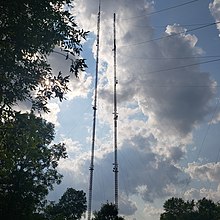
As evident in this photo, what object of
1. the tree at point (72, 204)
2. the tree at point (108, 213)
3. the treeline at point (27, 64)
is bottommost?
the treeline at point (27, 64)

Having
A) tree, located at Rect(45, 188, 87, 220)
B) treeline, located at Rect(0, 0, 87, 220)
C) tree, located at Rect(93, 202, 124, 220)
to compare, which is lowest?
treeline, located at Rect(0, 0, 87, 220)

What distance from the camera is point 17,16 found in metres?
9.80

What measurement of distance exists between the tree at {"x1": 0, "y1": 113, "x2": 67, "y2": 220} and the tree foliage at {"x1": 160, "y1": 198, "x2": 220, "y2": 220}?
89.3m

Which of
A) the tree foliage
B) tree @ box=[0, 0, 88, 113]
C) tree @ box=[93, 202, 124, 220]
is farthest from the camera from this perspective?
the tree foliage

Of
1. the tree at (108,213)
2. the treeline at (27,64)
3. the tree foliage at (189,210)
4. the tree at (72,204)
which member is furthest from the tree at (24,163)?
the tree foliage at (189,210)

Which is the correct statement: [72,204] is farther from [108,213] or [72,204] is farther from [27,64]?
[27,64]

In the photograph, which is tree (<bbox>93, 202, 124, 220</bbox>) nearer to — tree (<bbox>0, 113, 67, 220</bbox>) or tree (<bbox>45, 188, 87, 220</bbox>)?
tree (<bbox>0, 113, 67, 220</bbox>)

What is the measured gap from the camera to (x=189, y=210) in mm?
121188

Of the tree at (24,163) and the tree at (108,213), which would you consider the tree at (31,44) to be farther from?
the tree at (108,213)

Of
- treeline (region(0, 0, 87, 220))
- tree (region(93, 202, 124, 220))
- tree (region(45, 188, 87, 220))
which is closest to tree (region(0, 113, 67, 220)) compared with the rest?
treeline (region(0, 0, 87, 220))

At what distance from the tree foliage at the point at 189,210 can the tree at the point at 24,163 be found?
89.3 metres

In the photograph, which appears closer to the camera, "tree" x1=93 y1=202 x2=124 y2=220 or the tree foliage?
"tree" x1=93 y1=202 x2=124 y2=220

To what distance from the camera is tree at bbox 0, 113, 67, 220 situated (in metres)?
10.2

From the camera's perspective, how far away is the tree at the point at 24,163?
403 inches
